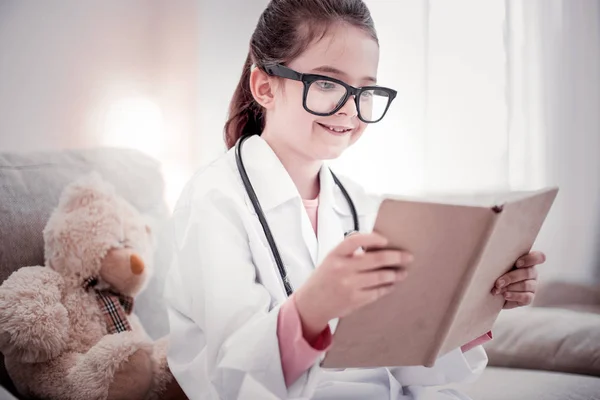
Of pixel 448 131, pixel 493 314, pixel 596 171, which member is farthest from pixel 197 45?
pixel 493 314

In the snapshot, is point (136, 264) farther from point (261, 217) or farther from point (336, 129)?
point (336, 129)

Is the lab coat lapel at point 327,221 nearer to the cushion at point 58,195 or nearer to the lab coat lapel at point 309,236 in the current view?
the lab coat lapel at point 309,236

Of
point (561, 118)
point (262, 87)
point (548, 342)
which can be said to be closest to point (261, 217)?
point (262, 87)

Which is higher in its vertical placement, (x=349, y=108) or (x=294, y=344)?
(x=349, y=108)

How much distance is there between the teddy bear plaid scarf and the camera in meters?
1.24

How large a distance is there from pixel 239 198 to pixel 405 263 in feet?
1.39

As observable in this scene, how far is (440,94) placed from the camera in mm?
2031

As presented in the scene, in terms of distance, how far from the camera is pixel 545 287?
195cm

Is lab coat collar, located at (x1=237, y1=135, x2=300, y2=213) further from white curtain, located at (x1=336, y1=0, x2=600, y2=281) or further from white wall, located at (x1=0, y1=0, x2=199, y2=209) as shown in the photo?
white curtain, located at (x1=336, y1=0, x2=600, y2=281)

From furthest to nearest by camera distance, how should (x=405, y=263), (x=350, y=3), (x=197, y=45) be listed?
(x=197, y=45) < (x=350, y=3) < (x=405, y=263)

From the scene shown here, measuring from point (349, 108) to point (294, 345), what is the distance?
45 cm

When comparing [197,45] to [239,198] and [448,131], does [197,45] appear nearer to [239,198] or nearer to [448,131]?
[448,131]

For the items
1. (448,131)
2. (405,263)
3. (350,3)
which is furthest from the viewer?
(448,131)

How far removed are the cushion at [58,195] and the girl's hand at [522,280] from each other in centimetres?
85
